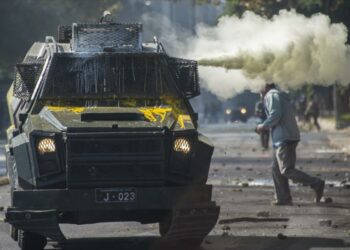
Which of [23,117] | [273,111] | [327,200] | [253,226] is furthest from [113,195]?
[327,200]

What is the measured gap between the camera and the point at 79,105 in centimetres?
1188

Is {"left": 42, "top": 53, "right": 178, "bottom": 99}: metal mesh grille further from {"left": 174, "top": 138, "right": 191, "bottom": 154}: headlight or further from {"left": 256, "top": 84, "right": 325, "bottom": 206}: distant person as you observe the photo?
{"left": 256, "top": 84, "right": 325, "bottom": 206}: distant person

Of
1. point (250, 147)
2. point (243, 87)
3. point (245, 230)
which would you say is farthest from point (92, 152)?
point (250, 147)

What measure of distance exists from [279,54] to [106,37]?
5.70 metres

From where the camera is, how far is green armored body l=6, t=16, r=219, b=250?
10.7 m

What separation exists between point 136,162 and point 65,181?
0.71 m

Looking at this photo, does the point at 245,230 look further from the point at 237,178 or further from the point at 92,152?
the point at 237,178

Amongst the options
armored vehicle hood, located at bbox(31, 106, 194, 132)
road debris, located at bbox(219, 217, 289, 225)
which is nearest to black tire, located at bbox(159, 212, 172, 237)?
armored vehicle hood, located at bbox(31, 106, 194, 132)

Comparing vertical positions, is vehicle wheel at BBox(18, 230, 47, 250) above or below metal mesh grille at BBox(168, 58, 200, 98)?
below

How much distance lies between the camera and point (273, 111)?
649 inches

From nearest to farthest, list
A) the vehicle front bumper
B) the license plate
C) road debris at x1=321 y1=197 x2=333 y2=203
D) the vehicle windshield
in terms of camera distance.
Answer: the vehicle front bumper → the license plate → the vehicle windshield → road debris at x1=321 y1=197 x2=333 y2=203

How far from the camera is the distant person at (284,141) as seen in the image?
54.1 ft

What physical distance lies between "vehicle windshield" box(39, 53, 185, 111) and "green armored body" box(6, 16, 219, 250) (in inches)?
0.6

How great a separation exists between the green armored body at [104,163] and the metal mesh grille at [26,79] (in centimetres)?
3
